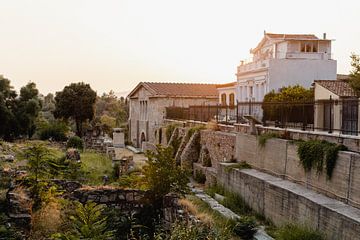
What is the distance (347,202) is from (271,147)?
15.8 feet

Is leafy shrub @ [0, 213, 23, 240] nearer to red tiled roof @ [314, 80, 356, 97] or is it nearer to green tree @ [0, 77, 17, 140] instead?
red tiled roof @ [314, 80, 356, 97]

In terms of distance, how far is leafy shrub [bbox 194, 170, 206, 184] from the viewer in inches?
870

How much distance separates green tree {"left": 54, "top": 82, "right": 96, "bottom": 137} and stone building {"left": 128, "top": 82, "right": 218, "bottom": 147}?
19.1 feet

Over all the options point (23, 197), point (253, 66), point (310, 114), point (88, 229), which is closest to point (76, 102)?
point (253, 66)

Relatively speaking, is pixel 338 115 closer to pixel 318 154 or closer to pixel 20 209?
pixel 318 154

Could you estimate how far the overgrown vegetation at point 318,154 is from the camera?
11492 millimetres

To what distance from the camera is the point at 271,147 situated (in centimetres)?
1534

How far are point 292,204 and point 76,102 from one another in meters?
41.8

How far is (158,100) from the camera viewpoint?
1676 inches

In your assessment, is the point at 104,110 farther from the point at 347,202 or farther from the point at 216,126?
the point at 347,202

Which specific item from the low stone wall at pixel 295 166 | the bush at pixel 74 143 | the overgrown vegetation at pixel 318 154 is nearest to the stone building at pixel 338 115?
the overgrown vegetation at pixel 318 154

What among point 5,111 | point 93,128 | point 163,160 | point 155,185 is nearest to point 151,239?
point 155,185

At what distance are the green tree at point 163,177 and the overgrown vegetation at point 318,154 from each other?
3.54 metres

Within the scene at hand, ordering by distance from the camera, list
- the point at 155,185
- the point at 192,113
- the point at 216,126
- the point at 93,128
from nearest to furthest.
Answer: the point at 155,185 < the point at 216,126 < the point at 192,113 < the point at 93,128
